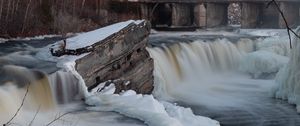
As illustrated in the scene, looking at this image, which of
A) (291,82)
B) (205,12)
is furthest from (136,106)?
(205,12)

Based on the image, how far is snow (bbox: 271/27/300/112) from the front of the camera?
45.9 ft

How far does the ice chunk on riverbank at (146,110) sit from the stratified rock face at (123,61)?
1984mm

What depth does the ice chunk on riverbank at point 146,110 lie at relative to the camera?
308 inches

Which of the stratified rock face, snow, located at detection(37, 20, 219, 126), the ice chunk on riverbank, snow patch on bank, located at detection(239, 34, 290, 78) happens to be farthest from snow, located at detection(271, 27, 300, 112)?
the ice chunk on riverbank

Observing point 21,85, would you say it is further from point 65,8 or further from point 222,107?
point 65,8

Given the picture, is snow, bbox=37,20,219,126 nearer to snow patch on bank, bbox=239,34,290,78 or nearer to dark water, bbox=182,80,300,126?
dark water, bbox=182,80,300,126

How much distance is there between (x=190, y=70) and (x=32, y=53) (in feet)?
19.2

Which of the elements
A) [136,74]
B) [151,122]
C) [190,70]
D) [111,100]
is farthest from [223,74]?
[151,122]

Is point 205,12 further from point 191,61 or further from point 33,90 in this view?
point 33,90

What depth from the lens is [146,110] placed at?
840 centimetres

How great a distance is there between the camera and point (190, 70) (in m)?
17.5

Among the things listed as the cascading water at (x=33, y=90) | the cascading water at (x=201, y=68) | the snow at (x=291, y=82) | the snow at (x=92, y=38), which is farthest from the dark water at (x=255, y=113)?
the cascading water at (x=33, y=90)

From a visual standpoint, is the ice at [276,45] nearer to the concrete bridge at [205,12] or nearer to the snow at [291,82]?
the snow at [291,82]

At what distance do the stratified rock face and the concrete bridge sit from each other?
14059mm
